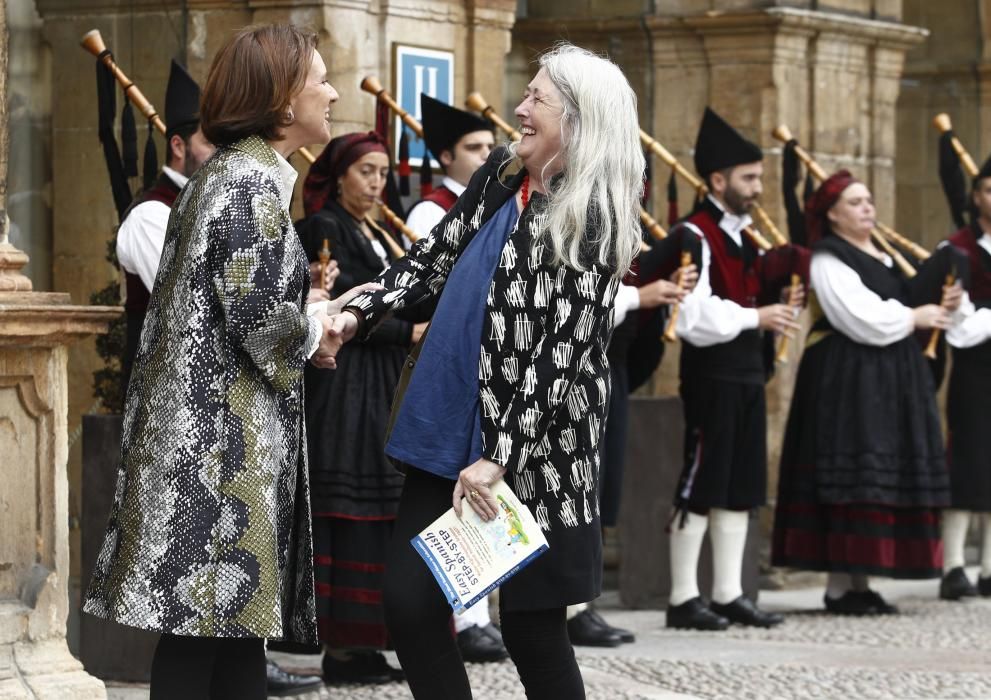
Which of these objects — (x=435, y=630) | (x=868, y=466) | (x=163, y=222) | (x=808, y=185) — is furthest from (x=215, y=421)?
(x=808, y=185)

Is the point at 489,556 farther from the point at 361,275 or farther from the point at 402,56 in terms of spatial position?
the point at 402,56

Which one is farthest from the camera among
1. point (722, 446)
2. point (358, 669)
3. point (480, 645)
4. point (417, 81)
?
point (722, 446)

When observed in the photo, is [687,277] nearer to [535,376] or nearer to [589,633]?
[589,633]

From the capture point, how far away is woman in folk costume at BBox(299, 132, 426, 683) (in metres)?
6.41

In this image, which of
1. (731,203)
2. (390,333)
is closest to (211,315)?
(390,333)

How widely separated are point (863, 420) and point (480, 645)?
7.82ft

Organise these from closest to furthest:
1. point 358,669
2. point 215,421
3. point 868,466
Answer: point 215,421, point 358,669, point 868,466

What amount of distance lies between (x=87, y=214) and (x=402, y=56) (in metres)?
1.36

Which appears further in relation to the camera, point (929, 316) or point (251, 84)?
point (929, 316)

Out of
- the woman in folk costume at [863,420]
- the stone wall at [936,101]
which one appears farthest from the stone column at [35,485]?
the stone wall at [936,101]

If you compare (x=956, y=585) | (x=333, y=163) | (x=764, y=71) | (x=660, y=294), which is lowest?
(x=956, y=585)

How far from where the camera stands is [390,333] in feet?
21.4

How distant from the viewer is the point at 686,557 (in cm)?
820

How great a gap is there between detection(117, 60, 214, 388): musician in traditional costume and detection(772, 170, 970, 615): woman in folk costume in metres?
3.13
